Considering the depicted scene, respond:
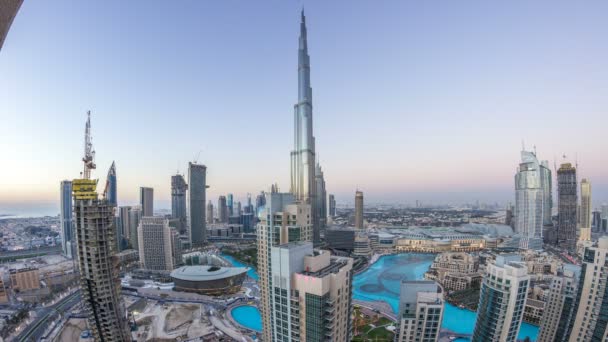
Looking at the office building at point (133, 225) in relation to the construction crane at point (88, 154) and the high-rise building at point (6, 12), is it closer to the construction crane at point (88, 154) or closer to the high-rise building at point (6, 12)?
the construction crane at point (88, 154)

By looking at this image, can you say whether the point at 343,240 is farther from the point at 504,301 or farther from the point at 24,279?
the point at 24,279

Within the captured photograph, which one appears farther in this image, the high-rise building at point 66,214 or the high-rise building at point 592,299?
the high-rise building at point 66,214

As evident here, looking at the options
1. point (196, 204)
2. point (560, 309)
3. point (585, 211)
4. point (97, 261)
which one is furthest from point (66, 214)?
point (585, 211)

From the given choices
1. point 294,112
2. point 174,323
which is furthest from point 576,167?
point 174,323

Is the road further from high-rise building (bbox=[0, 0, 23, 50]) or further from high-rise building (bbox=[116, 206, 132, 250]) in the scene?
high-rise building (bbox=[0, 0, 23, 50])

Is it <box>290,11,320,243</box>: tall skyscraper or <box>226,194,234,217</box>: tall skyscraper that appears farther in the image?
<box>226,194,234,217</box>: tall skyscraper

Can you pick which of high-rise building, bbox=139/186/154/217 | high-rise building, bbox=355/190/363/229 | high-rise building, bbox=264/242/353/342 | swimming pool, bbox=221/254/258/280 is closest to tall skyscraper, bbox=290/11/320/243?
swimming pool, bbox=221/254/258/280

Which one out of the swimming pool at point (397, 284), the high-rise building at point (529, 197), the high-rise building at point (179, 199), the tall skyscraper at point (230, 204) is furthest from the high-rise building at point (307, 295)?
the tall skyscraper at point (230, 204)
